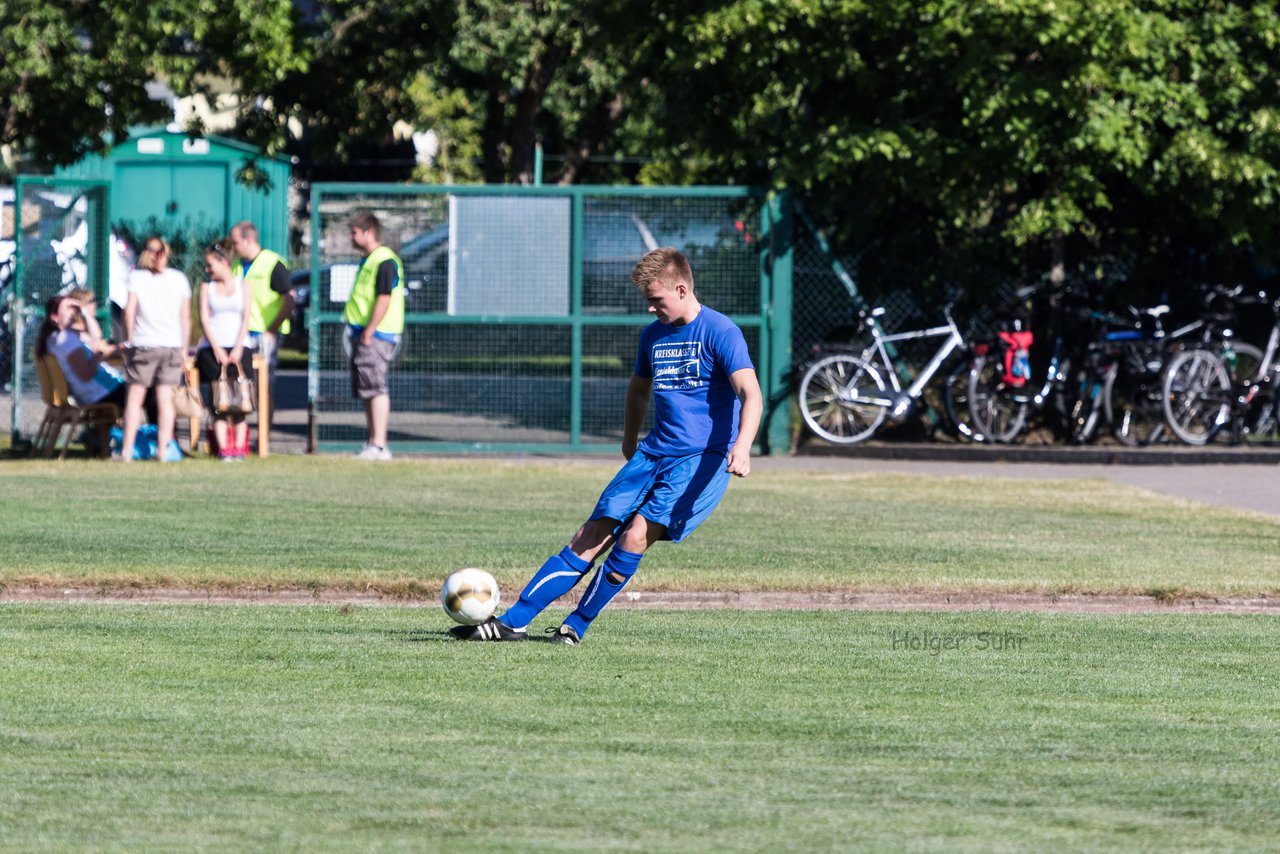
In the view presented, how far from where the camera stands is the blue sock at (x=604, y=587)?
7.77 m

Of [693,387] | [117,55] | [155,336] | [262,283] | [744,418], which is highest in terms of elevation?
[117,55]

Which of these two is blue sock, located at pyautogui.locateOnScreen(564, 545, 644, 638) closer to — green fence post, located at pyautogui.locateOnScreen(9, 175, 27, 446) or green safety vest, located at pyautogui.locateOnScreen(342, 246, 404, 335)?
green safety vest, located at pyautogui.locateOnScreen(342, 246, 404, 335)

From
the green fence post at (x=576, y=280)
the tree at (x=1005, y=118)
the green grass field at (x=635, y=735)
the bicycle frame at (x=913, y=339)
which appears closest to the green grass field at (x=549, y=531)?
the green grass field at (x=635, y=735)

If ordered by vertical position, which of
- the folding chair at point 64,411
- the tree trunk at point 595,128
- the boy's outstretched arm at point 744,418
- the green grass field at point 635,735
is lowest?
the green grass field at point 635,735

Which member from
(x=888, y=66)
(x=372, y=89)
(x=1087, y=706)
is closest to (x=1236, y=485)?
(x=888, y=66)

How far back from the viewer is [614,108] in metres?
29.3

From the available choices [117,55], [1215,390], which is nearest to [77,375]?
[117,55]

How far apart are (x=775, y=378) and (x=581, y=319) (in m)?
1.78

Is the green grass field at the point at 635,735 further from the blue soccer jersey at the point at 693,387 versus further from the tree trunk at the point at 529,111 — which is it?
the tree trunk at the point at 529,111

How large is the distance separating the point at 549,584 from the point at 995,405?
34.6ft

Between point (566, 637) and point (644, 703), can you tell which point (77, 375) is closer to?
point (566, 637)

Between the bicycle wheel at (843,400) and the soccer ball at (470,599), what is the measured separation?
971 centimetres

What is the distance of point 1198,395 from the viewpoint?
1750cm

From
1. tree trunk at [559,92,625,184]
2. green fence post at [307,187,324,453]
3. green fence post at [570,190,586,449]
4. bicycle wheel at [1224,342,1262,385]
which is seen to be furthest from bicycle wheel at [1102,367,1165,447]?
tree trunk at [559,92,625,184]
